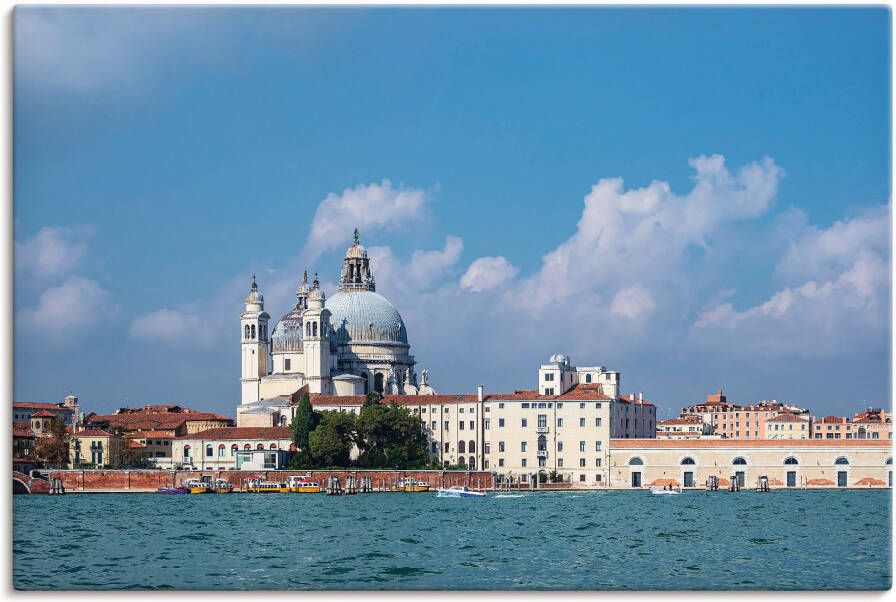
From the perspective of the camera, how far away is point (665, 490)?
43.2m

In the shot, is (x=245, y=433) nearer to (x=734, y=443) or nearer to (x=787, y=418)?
(x=734, y=443)

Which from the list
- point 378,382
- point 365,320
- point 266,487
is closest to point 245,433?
point 266,487

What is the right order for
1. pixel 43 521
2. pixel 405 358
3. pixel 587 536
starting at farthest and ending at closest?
pixel 405 358, pixel 43 521, pixel 587 536

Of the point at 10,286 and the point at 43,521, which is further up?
the point at 10,286

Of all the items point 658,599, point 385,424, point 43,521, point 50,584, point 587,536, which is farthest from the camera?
point 385,424

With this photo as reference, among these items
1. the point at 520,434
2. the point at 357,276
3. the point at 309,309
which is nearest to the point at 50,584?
the point at 520,434

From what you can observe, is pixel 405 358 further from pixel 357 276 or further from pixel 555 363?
pixel 555 363

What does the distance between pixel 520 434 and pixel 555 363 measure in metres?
3.37

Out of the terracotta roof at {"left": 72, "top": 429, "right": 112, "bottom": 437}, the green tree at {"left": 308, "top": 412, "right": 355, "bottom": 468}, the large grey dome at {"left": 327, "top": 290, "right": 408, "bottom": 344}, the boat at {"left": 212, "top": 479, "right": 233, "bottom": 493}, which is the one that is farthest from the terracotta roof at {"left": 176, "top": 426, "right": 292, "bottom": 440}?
the large grey dome at {"left": 327, "top": 290, "right": 408, "bottom": 344}

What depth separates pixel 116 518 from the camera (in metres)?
27.6

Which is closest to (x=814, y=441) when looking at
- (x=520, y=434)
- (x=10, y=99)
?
(x=520, y=434)

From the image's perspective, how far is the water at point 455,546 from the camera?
15.2m

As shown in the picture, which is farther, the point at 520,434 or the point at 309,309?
the point at 309,309

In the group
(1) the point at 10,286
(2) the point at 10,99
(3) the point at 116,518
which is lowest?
(3) the point at 116,518
